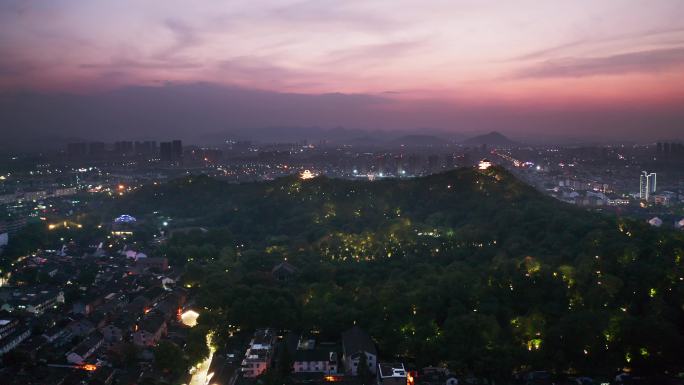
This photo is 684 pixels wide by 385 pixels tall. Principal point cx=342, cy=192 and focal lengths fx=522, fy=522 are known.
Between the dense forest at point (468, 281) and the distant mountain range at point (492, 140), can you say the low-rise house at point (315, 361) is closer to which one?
the dense forest at point (468, 281)

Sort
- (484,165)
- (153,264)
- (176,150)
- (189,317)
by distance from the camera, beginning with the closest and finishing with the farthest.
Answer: (189,317), (153,264), (484,165), (176,150)

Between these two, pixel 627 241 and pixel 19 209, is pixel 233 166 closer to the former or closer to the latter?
pixel 19 209

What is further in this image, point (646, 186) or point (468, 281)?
point (646, 186)

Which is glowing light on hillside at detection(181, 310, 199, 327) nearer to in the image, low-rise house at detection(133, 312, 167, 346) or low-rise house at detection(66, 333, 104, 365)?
low-rise house at detection(133, 312, 167, 346)

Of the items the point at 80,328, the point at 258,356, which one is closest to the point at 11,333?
the point at 80,328

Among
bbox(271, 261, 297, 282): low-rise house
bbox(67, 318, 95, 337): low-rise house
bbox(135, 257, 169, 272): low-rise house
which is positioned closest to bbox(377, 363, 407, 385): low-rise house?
bbox(271, 261, 297, 282): low-rise house

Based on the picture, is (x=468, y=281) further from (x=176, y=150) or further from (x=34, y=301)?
(x=176, y=150)

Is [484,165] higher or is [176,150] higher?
[176,150]
